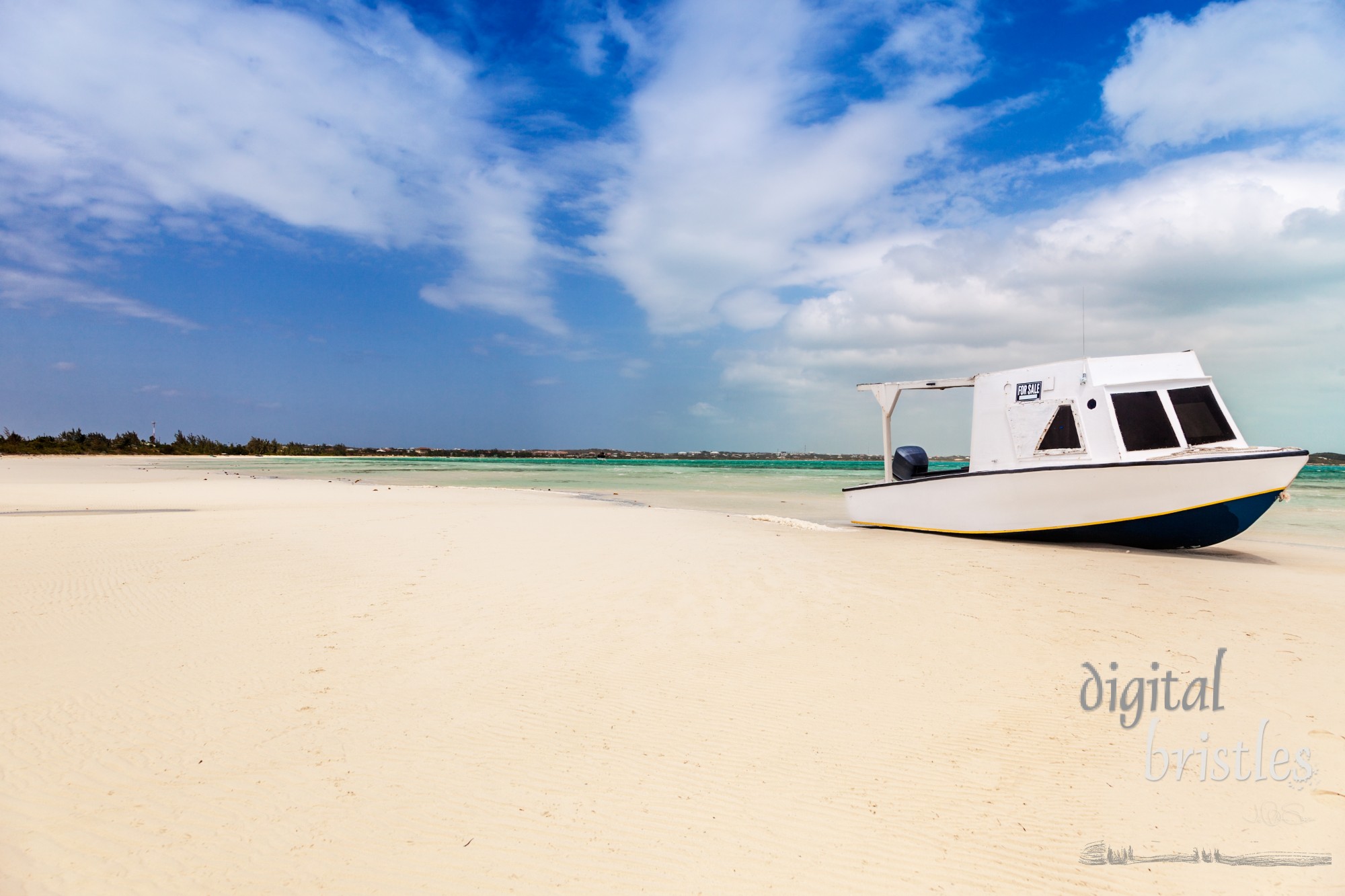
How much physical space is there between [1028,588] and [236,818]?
734 cm

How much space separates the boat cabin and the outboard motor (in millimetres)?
1599

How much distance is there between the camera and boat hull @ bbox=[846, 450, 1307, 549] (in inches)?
341

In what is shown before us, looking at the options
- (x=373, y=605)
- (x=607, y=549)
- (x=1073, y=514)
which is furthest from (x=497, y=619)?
(x=1073, y=514)

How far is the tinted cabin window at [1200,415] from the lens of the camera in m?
9.44

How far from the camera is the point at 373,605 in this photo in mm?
5719

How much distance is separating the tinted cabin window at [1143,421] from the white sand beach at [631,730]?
2715 mm

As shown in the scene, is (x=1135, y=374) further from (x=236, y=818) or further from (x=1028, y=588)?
(x=236, y=818)

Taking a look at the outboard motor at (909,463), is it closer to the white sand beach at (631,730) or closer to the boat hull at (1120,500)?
the boat hull at (1120,500)

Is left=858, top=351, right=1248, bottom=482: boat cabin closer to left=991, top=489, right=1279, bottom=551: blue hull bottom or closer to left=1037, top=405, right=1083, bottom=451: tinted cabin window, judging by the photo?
left=1037, top=405, right=1083, bottom=451: tinted cabin window

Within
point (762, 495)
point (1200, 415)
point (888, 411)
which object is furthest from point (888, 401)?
point (762, 495)
